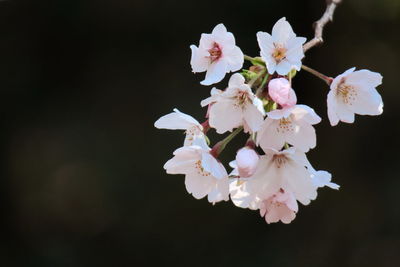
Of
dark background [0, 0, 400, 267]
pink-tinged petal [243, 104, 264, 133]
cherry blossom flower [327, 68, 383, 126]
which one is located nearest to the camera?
pink-tinged petal [243, 104, 264, 133]

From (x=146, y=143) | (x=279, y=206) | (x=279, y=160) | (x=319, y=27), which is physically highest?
(x=319, y=27)

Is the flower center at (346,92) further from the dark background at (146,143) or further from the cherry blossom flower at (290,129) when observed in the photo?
the dark background at (146,143)

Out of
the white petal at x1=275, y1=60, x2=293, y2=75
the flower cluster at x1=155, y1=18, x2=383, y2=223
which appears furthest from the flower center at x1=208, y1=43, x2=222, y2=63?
the white petal at x1=275, y1=60, x2=293, y2=75

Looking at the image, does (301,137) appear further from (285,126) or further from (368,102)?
(368,102)

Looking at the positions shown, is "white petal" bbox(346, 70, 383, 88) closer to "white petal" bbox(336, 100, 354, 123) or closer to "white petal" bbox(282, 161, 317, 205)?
"white petal" bbox(336, 100, 354, 123)

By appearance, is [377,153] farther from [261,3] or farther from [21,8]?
[21,8]

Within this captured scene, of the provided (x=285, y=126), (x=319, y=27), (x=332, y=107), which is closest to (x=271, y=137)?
(x=285, y=126)

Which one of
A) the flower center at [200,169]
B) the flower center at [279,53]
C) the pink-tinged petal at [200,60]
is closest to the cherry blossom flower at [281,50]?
the flower center at [279,53]
